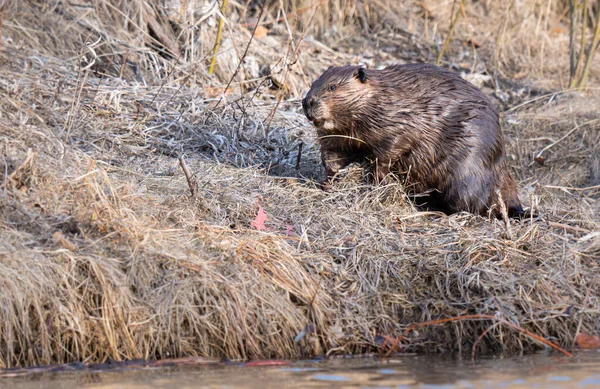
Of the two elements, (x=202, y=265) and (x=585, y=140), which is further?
(x=585, y=140)

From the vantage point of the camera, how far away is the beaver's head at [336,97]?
490 centimetres

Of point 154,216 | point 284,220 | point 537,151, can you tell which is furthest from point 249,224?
point 537,151

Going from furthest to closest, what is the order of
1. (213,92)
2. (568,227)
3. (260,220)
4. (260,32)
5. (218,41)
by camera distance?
(260,32) < (218,41) < (213,92) < (568,227) < (260,220)

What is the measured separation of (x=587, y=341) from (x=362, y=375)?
3.62 feet

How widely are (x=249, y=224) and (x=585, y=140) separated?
334 cm

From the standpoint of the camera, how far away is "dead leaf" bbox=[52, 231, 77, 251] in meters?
3.77

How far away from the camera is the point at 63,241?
3.79 meters

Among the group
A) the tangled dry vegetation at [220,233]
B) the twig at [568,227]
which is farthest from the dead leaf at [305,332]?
the twig at [568,227]

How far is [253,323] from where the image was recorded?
369 centimetres

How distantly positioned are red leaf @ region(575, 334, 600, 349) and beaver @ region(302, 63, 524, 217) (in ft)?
3.83

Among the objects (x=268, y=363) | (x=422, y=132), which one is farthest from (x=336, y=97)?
(x=268, y=363)

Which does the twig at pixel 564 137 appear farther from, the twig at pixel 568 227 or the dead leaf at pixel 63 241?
the dead leaf at pixel 63 241

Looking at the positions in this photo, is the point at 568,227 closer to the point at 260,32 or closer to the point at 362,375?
the point at 362,375

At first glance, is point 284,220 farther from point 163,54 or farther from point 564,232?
point 163,54
